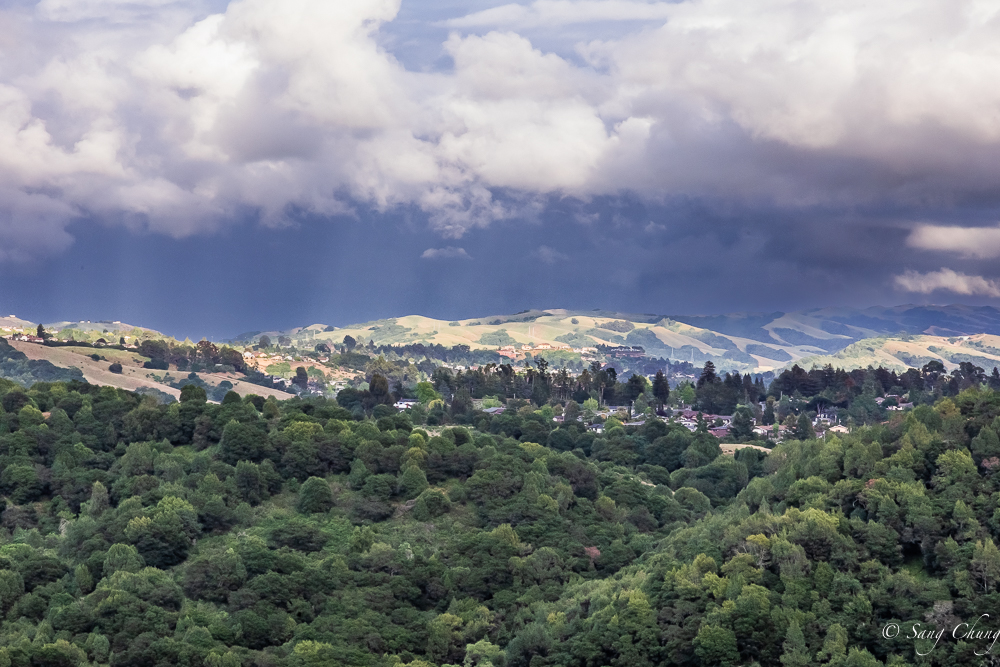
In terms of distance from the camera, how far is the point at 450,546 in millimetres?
72750

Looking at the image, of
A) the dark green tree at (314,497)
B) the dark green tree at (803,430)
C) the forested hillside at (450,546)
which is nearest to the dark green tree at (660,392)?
the dark green tree at (803,430)

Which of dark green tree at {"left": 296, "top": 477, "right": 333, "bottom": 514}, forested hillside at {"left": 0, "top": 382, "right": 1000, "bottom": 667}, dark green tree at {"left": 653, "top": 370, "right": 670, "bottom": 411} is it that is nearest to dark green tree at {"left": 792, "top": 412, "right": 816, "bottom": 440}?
dark green tree at {"left": 653, "top": 370, "right": 670, "bottom": 411}

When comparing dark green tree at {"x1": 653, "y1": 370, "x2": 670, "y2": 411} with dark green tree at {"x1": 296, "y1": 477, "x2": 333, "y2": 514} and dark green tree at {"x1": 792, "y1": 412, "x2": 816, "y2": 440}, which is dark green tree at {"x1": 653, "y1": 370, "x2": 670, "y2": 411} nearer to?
dark green tree at {"x1": 792, "y1": 412, "x2": 816, "y2": 440}

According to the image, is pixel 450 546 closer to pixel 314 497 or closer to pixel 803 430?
pixel 314 497

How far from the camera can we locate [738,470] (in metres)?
103

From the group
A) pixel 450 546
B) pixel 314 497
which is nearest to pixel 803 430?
pixel 450 546

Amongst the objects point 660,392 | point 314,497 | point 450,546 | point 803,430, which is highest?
point 660,392

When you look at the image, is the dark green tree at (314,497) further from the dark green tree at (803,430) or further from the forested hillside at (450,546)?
the dark green tree at (803,430)

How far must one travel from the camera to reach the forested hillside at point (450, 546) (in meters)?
55.2

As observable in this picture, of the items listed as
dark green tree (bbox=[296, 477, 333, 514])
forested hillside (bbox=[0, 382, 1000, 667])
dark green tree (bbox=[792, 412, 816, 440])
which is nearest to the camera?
forested hillside (bbox=[0, 382, 1000, 667])

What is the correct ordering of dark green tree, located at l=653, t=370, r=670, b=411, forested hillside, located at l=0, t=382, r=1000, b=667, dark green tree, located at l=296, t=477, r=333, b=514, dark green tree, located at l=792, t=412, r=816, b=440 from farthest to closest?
dark green tree, located at l=653, t=370, r=670, b=411
dark green tree, located at l=792, t=412, r=816, b=440
dark green tree, located at l=296, t=477, r=333, b=514
forested hillside, located at l=0, t=382, r=1000, b=667

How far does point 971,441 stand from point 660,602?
23137mm

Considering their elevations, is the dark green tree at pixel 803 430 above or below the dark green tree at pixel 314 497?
above

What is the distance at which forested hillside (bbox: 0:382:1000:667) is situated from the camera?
55.2 m
